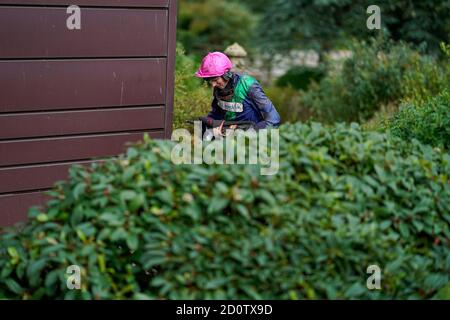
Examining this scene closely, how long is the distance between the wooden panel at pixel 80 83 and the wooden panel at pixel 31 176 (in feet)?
1.57

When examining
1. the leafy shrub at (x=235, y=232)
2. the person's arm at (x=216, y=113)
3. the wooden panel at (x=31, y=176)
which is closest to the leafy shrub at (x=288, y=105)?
the person's arm at (x=216, y=113)

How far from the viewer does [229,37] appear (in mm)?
22047

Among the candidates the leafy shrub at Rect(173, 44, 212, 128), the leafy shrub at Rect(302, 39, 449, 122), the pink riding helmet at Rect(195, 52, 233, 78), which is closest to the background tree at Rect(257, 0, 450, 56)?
the leafy shrub at Rect(302, 39, 449, 122)

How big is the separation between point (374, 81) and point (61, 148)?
6182 millimetres

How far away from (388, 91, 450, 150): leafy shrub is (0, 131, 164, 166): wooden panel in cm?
220

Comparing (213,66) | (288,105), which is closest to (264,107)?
(213,66)

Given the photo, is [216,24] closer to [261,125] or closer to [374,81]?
[374,81]

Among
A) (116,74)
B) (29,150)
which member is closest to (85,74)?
(116,74)

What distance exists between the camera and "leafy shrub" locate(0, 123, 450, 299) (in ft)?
12.5

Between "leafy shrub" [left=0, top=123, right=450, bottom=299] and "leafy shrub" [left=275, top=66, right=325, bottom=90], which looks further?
"leafy shrub" [left=275, top=66, right=325, bottom=90]

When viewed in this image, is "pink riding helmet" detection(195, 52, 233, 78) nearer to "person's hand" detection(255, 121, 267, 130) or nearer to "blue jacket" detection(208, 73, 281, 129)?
"blue jacket" detection(208, 73, 281, 129)

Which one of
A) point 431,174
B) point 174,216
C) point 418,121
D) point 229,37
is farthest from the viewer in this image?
point 229,37
